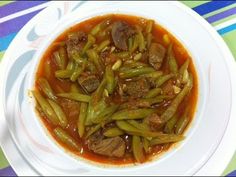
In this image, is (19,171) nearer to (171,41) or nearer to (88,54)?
(88,54)

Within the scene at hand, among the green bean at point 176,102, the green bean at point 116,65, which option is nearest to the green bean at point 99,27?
the green bean at point 116,65

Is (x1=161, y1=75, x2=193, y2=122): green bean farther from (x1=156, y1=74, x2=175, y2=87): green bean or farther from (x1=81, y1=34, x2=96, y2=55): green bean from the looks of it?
(x1=81, y1=34, x2=96, y2=55): green bean

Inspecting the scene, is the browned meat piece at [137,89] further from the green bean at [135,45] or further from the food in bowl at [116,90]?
the green bean at [135,45]

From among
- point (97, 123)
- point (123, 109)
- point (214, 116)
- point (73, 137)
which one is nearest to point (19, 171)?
point (73, 137)

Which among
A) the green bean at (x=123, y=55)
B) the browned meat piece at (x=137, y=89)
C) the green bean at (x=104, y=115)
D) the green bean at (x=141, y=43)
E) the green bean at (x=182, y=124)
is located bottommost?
the green bean at (x=182, y=124)

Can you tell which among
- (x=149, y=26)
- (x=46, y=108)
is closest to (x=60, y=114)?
(x=46, y=108)

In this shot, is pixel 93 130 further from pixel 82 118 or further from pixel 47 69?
pixel 47 69
